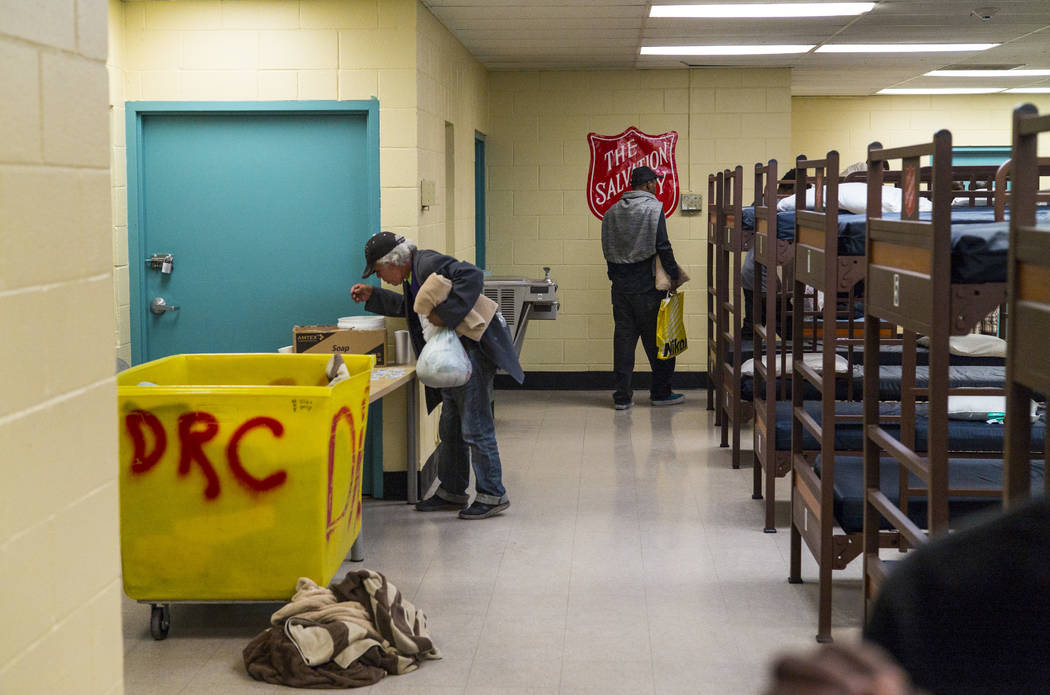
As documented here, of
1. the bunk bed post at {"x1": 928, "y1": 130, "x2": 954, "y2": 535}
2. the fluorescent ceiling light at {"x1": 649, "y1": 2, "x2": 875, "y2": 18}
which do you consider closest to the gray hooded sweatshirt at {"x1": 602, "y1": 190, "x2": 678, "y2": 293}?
the fluorescent ceiling light at {"x1": 649, "y1": 2, "x2": 875, "y2": 18}

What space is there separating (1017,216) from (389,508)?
4.32 meters

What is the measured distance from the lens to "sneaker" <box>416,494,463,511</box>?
5.98m

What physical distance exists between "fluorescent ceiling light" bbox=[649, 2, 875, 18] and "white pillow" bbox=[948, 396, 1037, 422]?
261cm

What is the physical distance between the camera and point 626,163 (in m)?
9.92

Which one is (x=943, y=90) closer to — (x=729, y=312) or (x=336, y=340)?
(x=729, y=312)

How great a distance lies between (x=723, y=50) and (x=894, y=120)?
461 centimetres

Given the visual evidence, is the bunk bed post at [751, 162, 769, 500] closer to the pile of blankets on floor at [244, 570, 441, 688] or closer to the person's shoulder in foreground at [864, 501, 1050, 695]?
the pile of blankets on floor at [244, 570, 441, 688]

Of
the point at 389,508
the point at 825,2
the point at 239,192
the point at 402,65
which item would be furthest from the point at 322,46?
the point at 825,2

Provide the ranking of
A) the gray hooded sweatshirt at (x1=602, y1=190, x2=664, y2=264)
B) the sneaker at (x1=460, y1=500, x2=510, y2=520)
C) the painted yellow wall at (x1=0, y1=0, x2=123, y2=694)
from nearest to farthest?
the painted yellow wall at (x1=0, y1=0, x2=123, y2=694)
the sneaker at (x1=460, y1=500, x2=510, y2=520)
the gray hooded sweatshirt at (x1=602, y1=190, x2=664, y2=264)

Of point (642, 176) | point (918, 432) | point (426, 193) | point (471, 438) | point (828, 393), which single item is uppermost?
point (642, 176)

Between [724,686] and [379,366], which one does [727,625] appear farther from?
[379,366]

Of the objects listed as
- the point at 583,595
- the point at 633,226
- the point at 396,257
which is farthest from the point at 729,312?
the point at 583,595

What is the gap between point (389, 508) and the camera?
603cm

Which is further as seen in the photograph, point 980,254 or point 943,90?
point 943,90
